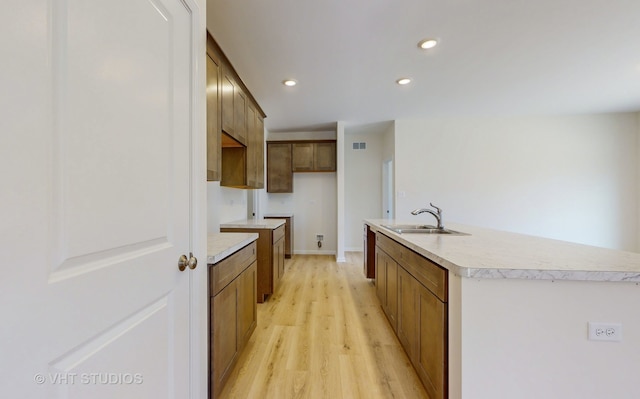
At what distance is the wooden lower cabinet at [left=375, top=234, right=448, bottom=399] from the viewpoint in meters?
1.21

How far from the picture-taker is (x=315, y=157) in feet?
16.4

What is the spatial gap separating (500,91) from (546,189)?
7.35 feet

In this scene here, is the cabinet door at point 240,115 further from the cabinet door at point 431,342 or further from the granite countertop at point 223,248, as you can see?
the cabinet door at point 431,342

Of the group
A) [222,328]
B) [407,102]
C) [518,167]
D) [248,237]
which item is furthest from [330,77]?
[518,167]

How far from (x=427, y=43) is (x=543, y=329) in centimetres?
226

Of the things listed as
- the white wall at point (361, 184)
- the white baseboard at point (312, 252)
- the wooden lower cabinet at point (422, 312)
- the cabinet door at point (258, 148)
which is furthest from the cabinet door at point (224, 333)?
the white wall at point (361, 184)

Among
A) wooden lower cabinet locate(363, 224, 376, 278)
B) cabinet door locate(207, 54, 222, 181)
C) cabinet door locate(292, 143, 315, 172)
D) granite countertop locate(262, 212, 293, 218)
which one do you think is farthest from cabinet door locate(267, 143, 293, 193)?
cabinet door locate(207, 54, 222, 181)

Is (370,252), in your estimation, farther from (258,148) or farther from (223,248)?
(223,248)

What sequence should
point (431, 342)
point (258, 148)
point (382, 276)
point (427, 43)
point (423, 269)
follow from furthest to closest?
point (258, 148)
point (382, 276)
point (427, 43)
point (423, 269)
point (431, 342)

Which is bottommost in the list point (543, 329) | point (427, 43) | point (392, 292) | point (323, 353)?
point (323, 353)

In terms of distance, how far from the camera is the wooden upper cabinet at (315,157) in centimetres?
496

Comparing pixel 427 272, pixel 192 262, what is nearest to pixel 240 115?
pixel 192 262

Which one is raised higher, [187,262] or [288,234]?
[187,262]

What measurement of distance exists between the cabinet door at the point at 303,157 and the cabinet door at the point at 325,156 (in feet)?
0.26
